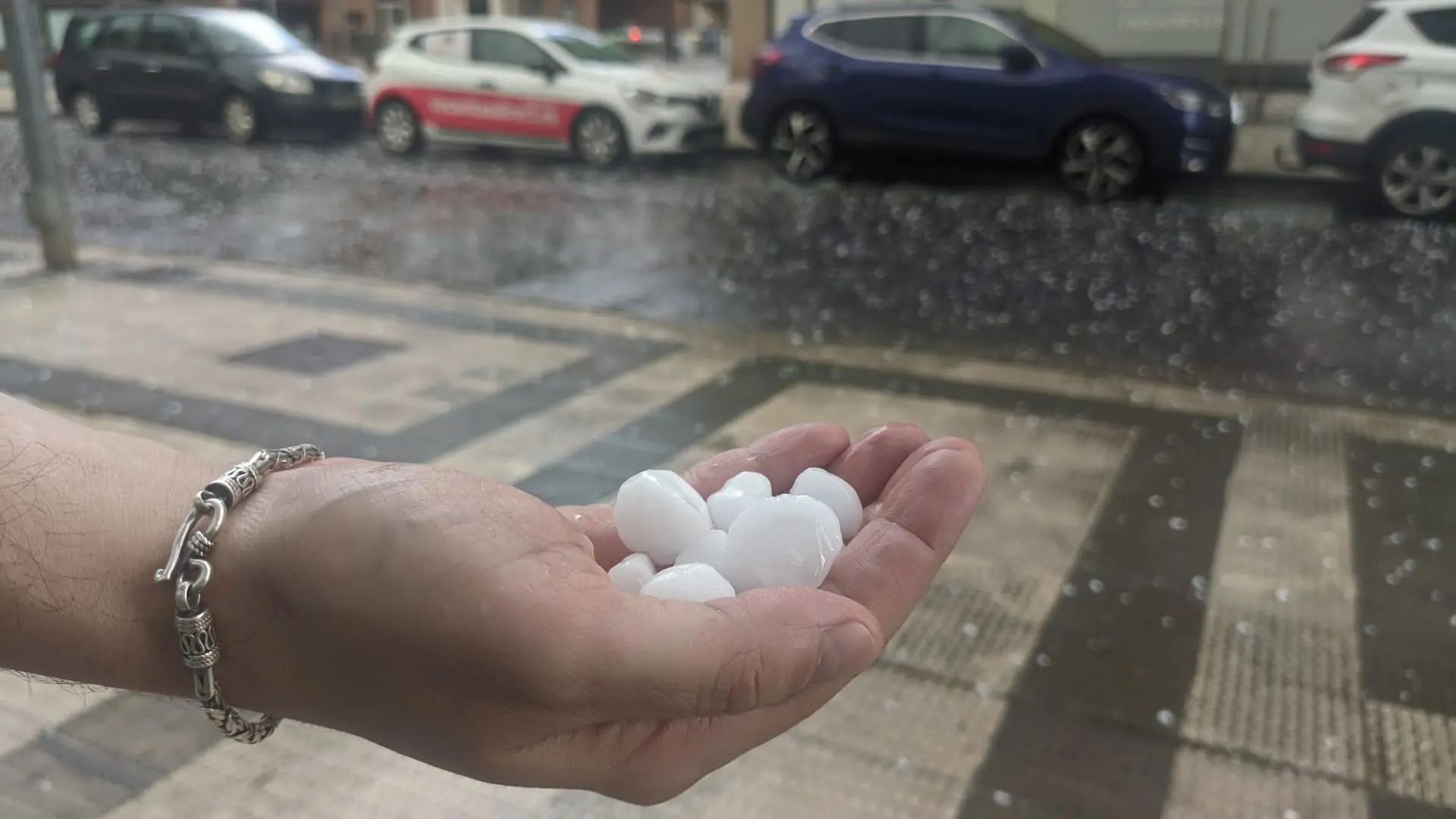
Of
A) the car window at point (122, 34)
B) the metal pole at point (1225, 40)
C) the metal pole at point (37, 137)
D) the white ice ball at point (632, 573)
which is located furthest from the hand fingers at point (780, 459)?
the car window at point (122, 34)

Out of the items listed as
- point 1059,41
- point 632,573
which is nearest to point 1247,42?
point 1059,41

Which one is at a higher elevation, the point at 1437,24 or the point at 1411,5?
the point at 1411,5

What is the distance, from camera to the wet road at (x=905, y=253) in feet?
16.7

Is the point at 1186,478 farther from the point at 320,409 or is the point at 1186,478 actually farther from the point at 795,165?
the point at 795,165

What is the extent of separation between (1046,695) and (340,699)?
1633 millimetres

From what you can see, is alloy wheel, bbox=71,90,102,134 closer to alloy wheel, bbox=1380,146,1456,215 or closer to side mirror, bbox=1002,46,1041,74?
side mirror, bbox=1002,46,1041,74

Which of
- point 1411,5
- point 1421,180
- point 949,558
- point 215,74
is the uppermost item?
point 1411,5

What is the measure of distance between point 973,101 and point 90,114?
10.8m

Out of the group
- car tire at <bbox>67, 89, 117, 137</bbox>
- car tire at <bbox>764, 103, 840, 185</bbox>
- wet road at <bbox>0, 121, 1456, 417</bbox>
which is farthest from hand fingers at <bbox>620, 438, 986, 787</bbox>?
car tire at <bbox>67, 89, 117, 137</bbox>

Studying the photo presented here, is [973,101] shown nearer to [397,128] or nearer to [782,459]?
[397,128]

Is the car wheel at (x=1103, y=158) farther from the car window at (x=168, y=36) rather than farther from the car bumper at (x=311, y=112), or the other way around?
the car window at (x=168, y=36)

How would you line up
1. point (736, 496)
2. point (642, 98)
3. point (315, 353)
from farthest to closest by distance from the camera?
point (642, 98)
point (315, 353)
point (736, 496)

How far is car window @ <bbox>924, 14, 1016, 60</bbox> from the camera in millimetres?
9086

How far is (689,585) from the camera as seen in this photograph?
1499 millimetres
